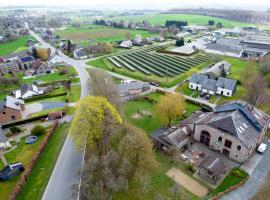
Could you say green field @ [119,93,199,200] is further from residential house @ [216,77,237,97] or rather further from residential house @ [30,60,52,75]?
residential house @ [30,60,52,75]

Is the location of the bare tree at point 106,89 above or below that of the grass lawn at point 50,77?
above

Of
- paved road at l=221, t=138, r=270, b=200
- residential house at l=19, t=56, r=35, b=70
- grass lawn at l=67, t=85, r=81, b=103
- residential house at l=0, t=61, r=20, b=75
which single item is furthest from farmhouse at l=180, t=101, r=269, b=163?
residential house at l=19, t=56, r=35, b=70

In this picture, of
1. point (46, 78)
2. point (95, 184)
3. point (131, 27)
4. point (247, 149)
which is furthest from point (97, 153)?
point (131, 27)

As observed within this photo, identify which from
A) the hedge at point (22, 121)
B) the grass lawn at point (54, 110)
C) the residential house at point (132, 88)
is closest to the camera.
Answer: the hedge at point (22, 121)

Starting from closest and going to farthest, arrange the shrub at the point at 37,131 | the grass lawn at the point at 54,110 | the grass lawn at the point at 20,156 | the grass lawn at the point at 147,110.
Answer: the grass lawn at the point at 20,156, the shrub at the point at 37,131, the grass lawn at the point at 147,110, the grass lawn at the point at 54,110

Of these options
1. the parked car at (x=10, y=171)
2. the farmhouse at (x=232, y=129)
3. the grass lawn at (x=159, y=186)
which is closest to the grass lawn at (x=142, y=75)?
the farmhouse at (x=232, y=129)

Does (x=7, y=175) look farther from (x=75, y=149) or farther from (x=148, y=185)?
(x=148, y=185)

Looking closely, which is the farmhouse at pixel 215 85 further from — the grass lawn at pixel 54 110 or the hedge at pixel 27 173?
the hedge at pixel 27 173

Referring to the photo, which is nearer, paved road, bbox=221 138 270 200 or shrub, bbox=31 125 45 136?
paved road, bbox=221 138 270 200
